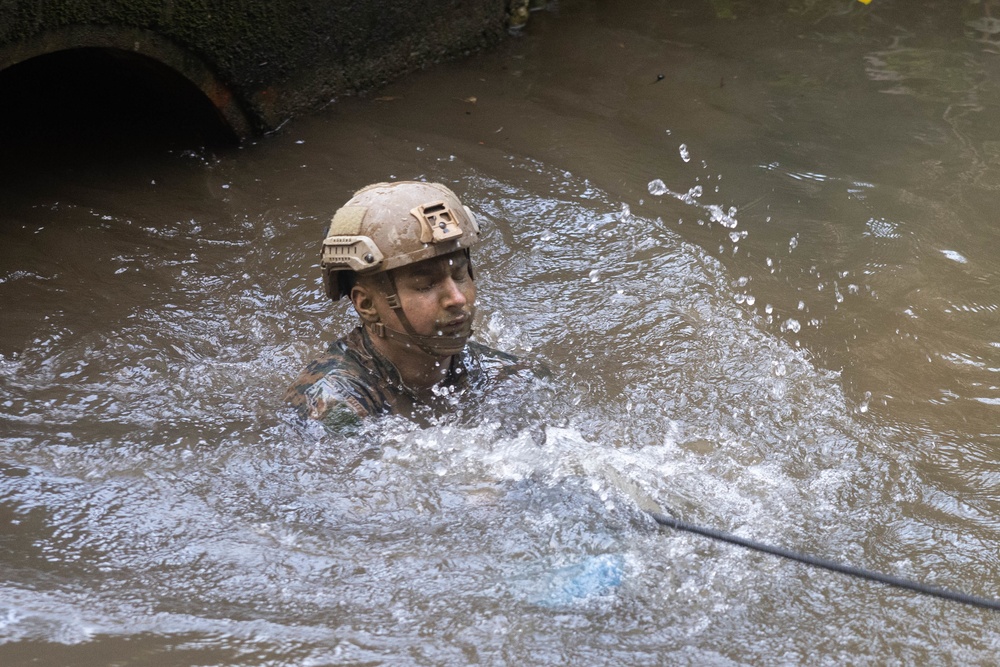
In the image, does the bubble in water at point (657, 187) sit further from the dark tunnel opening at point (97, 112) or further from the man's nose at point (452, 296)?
the man's nose at point (452, 296)

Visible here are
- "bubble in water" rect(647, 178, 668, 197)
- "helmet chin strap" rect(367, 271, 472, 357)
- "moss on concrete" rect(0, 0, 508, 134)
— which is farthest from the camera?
"bubble in water" rect(647, 178, 668, 197)

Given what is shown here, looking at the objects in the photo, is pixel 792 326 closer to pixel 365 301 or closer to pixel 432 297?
pixel 432 297

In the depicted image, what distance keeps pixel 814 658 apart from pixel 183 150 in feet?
17.3

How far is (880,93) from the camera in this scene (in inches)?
311

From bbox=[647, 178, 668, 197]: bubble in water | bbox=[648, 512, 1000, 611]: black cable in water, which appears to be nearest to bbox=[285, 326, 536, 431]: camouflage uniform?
bbox=[648, 512, 1000, 611]: black cable in water

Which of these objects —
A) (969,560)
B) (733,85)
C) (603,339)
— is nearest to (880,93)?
(733,85)

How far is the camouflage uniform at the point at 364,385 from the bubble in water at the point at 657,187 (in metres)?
2.40

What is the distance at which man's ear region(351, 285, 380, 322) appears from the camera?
13.4 ft

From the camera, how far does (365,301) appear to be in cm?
412

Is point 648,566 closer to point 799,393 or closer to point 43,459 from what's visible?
point 799,393

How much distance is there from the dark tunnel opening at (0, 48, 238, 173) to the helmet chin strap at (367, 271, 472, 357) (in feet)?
11.5

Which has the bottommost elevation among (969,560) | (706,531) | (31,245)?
(969,560)

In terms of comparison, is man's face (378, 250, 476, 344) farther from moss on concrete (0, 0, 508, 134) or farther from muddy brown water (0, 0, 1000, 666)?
moss on concrete (0, 0, 508, 134)

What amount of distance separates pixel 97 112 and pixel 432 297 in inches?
179
